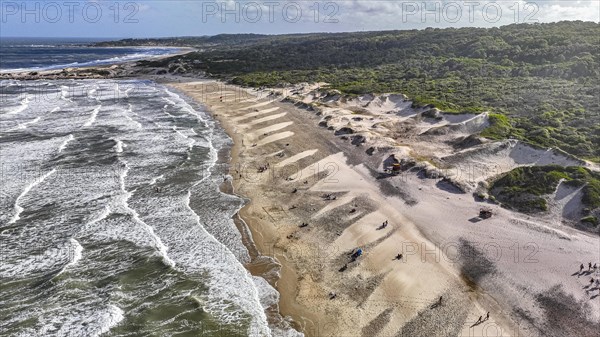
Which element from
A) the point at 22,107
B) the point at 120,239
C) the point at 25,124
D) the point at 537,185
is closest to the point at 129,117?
the point at 25,124

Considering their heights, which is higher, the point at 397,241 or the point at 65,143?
the point at 65,143

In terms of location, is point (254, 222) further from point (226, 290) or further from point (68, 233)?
point (68, 233)

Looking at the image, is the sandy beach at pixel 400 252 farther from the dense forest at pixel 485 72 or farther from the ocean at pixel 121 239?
the dense forest at pixel 485 72

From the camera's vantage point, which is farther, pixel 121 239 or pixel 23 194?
pixel 23 194

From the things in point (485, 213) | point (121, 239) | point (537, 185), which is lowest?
point (121, 239)

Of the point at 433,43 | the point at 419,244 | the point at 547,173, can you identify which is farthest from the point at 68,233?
the point at 433,43

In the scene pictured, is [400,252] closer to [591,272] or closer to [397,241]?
[397,241]

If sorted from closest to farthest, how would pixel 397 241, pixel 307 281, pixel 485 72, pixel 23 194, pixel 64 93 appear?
pixel 307 281, pixel 397 241, pixel 23 194, pixel 64 93, pixel 485 72

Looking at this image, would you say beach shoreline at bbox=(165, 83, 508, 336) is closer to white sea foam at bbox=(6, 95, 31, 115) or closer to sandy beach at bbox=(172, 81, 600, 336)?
sandy beach at bbox=(172, 81, 600, 336)
